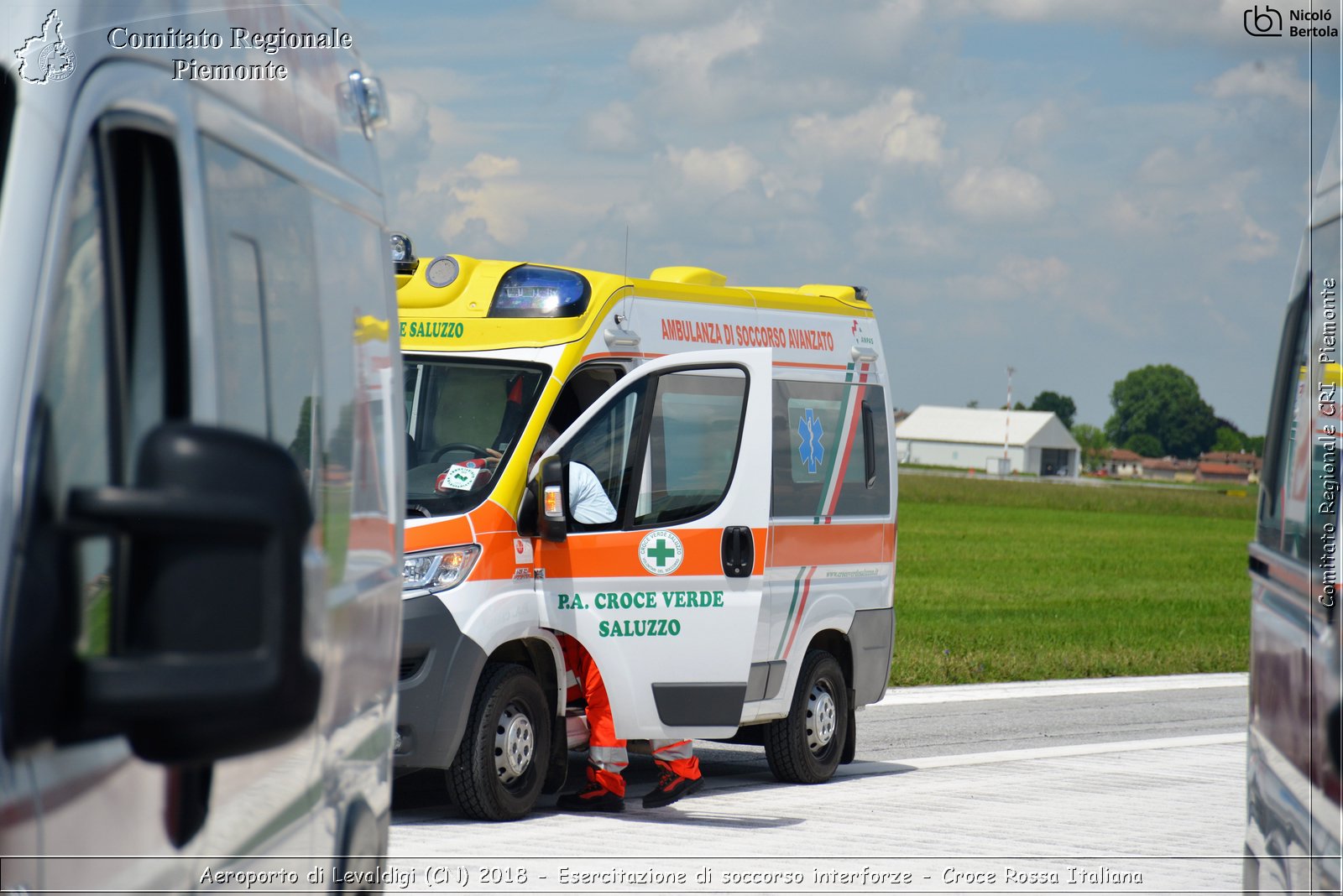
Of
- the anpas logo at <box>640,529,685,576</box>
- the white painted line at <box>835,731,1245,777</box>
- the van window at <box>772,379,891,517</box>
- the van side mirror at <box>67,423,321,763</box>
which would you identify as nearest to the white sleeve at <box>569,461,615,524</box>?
the anpas logo at <box>640,529,685,576</box>

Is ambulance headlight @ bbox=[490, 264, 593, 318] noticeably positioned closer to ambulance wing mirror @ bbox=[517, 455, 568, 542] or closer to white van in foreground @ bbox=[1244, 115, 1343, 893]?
ambulance wing mirror @ bbox=[517, 455, 568, 542]

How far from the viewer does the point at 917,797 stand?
9.39 metres

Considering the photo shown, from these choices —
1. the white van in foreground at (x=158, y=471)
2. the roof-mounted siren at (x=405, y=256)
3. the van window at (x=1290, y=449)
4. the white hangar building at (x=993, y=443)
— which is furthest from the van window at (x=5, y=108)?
the white hangar building at (x=993, y=443)

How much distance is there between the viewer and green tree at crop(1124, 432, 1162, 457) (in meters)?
139

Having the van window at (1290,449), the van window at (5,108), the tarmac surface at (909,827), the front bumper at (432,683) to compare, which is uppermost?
the van window at (5,108)

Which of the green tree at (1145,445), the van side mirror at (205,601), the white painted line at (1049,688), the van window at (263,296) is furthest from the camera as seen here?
the green tree at (1145,445)

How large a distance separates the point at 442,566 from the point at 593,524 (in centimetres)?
83

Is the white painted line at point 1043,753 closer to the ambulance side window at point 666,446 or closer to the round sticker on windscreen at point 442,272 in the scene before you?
the ambulance side window at point 666,446

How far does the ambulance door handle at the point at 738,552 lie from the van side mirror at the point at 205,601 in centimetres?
662

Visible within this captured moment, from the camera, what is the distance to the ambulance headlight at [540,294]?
894 cm

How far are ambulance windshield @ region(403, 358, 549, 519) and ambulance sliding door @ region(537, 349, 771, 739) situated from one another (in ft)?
1.36

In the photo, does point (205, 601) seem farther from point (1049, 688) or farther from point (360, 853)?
point (1049, 688)

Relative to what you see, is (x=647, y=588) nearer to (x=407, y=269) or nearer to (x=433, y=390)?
(x=433, y=390)

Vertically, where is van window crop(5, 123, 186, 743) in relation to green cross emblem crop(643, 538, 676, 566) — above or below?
above
